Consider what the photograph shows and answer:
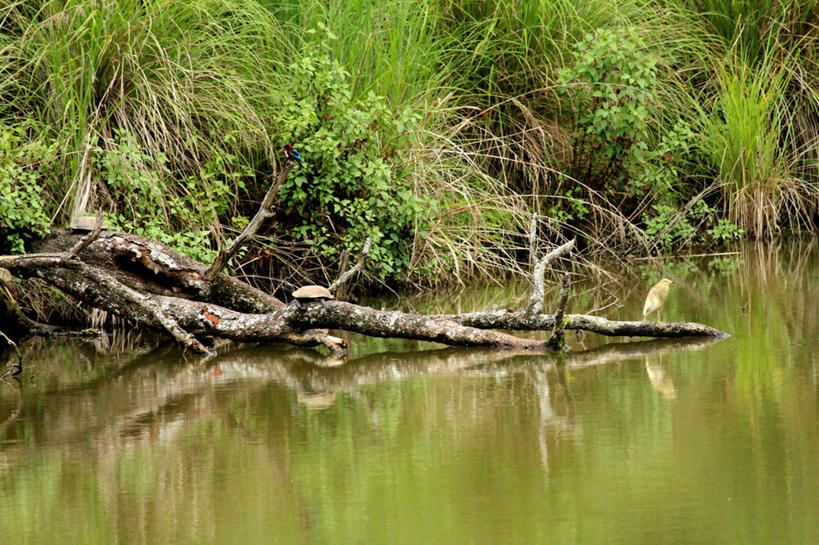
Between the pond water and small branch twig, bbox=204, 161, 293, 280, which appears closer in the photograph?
the pond water

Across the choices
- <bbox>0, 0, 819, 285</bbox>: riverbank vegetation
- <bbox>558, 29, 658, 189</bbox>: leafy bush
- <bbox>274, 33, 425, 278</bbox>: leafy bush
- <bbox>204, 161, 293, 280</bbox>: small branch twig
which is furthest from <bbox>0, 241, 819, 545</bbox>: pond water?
<bbox>558, 29, 658, 189</bbox>: leafy bush

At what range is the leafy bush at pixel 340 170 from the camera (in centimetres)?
808

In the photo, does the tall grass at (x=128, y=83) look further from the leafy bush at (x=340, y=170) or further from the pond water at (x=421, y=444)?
the pond water at (x=421, y=444)

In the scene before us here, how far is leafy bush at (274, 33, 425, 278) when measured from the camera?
8078 mm

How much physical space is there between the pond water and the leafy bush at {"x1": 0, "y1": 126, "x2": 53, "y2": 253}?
0.72 m

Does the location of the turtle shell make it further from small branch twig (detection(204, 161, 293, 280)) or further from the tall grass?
the tall grass

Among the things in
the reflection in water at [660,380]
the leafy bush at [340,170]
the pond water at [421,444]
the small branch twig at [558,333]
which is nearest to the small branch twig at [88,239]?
the pond water at [421,444]

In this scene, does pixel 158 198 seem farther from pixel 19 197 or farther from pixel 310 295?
pixel 310 295

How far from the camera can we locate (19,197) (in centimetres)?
704

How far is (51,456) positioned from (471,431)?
64.4 inches

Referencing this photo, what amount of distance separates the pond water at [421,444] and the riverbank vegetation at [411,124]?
1.57 meters

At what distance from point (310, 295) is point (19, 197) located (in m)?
2.02

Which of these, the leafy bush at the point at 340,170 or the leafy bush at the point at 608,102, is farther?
the leafy bush at the point at 608,102

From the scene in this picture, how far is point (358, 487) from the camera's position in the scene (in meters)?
4.03
